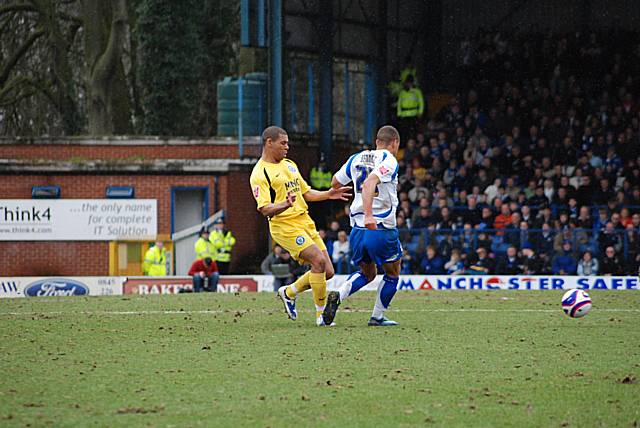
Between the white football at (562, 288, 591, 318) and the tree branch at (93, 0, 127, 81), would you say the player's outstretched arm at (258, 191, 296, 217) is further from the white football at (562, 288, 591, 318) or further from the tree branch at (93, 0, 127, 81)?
the tree branch at (93, 0, 127, 81)

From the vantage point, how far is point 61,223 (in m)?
29.3

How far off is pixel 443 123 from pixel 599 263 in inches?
361

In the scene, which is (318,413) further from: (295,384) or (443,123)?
(443,123)

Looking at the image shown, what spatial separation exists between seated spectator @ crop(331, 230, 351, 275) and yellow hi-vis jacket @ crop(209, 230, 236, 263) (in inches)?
111

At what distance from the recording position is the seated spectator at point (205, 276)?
22.5 meters

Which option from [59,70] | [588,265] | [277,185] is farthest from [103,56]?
[277,185]

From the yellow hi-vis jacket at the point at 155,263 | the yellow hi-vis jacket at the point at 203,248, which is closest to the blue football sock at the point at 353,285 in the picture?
the yellow hi-vis jacket at the point at 203,248

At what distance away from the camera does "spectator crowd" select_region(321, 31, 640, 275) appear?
23.3m

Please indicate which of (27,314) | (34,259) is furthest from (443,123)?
(27,314)

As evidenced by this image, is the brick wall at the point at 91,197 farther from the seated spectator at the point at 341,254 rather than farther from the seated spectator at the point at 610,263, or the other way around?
the seated spectator at the point at 610,263

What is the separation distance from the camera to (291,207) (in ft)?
38.4

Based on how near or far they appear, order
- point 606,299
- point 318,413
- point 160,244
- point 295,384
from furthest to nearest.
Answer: point 160,244 < point 606,299 < point 295,384 < point 318,413

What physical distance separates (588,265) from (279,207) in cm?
1276

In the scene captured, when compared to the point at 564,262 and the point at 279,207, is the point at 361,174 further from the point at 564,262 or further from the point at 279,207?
the point at 564,262
